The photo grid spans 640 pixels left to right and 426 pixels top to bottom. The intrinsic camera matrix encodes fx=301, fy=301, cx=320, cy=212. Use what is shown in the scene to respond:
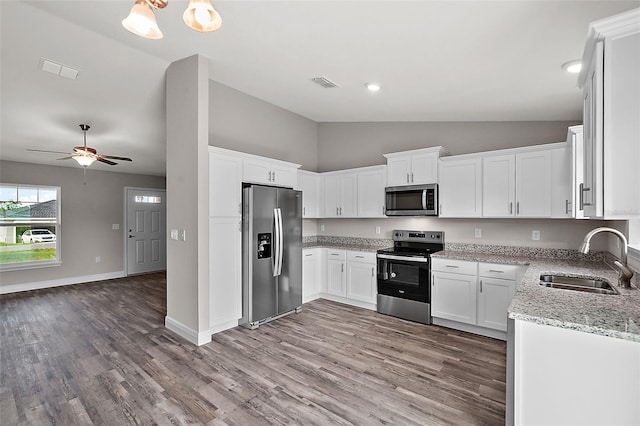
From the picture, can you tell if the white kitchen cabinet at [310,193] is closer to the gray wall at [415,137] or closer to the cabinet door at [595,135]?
the gray wall at [415,137]

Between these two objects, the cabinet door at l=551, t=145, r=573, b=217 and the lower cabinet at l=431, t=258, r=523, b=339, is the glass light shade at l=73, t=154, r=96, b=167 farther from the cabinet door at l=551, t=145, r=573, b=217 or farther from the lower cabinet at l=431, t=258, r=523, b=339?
the cabinet door at l=551, t=145, r=573, b=217

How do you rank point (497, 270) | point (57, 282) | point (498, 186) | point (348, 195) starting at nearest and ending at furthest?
1. point (497, 270)
2. point (498, 186)
3. point (348, 195)
4. point (57, 282)

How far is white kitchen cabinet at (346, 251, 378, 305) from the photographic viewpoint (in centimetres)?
433

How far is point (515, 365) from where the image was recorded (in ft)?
5.09

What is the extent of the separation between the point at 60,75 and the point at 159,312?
3.20 m

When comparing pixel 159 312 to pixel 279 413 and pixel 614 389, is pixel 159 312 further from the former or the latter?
pixel 614 389

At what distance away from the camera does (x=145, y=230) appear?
24.7 ft

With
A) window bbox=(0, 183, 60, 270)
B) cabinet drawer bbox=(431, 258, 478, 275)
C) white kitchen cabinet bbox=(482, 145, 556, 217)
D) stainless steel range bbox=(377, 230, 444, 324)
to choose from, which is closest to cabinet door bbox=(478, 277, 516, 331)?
cabinet drawer bbox=(431, 258, 478, 275)

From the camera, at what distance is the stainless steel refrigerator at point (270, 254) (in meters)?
3.67

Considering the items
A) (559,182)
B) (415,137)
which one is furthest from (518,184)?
(415,137)

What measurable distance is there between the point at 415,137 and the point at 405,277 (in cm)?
213

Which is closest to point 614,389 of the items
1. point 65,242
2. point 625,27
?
point 625,27

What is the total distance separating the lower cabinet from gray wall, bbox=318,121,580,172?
163 cm

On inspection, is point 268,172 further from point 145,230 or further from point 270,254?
point 145,230
